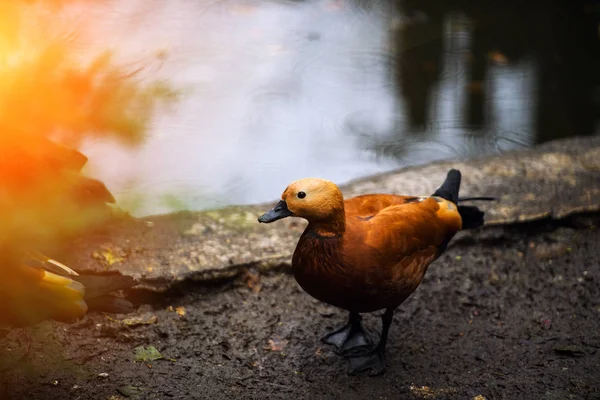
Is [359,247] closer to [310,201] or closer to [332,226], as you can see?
[332,226]

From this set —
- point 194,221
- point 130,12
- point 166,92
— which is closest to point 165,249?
point 194,221

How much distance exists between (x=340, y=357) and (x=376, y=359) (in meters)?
0.17

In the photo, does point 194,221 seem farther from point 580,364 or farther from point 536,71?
point 536,71

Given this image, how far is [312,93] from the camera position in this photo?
6.44 meters

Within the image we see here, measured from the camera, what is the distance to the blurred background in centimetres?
520

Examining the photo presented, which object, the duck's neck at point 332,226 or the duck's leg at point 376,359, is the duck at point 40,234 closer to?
the duck's neck at point 332,226

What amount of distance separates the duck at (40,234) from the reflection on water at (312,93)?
1.45m

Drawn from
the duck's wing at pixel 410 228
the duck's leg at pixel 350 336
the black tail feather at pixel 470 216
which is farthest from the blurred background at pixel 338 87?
the black tail feather at pixel 470 216

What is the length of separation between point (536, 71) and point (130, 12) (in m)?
4.16

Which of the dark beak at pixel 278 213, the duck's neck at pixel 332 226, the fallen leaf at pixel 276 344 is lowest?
the fallen leaf at pixel 276 344

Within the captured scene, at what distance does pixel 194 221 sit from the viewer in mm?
3893

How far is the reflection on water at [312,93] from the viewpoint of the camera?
16.9 feet

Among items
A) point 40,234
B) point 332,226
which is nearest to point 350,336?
point 332,226

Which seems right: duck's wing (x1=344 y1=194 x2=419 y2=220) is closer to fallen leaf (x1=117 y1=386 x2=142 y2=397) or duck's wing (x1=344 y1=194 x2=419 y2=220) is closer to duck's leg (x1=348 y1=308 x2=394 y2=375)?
duck's leg (x1=348 y1=308 x2=394 y2=375)
